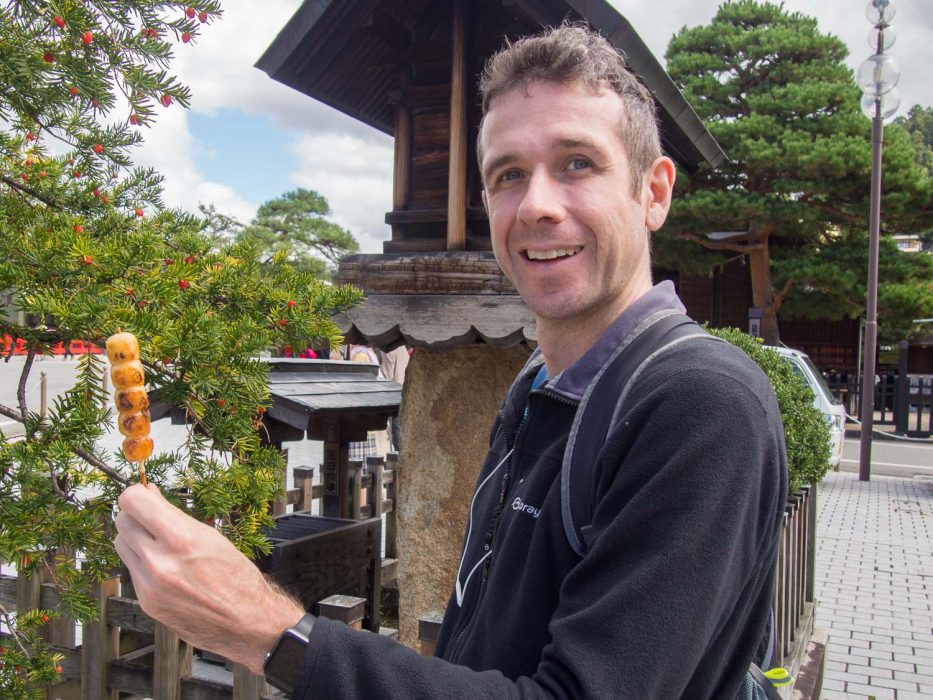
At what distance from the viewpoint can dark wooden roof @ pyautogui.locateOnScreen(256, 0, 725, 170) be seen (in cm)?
355

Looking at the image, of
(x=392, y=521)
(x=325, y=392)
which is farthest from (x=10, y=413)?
(x=392, y=521)

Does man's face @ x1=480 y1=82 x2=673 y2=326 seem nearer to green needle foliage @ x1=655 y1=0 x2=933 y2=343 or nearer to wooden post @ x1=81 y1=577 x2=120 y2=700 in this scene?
wooden post @ x1=81 y1=577 x2=120 y2=700

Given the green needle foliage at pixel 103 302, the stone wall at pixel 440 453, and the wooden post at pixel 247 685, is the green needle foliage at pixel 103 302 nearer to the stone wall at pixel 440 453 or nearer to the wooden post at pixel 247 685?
the wooden post at pixel 247 685

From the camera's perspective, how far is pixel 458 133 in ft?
12.5

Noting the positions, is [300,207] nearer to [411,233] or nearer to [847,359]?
[847,359]

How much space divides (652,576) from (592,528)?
122 mm

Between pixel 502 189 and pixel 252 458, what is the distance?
85cm

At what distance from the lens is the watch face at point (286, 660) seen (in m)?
0.96

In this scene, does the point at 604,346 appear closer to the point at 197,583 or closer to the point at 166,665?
the point at 197,583

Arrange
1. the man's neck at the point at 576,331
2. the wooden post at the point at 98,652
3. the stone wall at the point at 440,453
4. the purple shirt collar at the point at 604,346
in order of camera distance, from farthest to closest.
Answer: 1. the stone wall at the point at 440,453
2. the wooden post at the point at 98,652
3. the man's neck at the point at 576,331
4. the purple shirt collar at the point at 604,346

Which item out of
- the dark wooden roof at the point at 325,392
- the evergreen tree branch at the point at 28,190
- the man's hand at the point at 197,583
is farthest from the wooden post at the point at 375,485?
the man's hand at the point at 197,583

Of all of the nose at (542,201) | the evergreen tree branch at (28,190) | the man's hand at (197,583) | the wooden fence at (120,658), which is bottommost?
the wooden fence at (120,658)

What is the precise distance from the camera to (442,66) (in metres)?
4.10

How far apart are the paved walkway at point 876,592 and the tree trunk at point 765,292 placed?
23.2 feet
